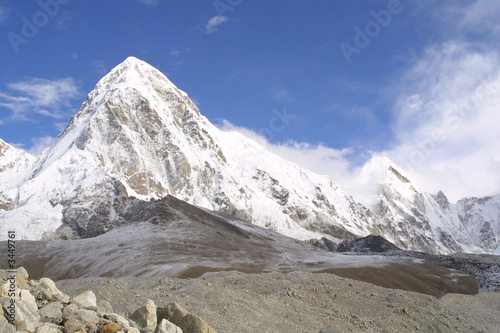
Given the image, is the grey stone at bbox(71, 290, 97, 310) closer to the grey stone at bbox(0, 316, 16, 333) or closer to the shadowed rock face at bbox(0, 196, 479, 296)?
the grey stone at bbox(0, 316, 16, 333)

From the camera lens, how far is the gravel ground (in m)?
20.1

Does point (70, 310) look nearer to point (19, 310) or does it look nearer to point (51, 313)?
point (51, 313)

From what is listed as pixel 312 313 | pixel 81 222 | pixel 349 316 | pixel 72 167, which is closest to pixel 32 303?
pixel 312 313

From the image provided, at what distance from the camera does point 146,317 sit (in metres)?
14.2

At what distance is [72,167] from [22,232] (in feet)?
152

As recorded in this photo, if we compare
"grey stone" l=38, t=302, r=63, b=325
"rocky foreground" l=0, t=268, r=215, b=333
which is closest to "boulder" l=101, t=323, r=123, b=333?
"rocky foreground" l=0, t=268, r=215, b=333

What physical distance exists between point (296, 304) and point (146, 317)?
12.1 m

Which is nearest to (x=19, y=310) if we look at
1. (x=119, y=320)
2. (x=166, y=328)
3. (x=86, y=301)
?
(x=119, y=320)

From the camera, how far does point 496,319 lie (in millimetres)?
37312

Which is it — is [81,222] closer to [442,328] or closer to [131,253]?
[131,253]

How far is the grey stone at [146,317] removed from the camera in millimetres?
14047

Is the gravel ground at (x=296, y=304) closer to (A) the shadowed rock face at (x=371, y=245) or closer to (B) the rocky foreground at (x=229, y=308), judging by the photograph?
(B) the rocky foreground at (x=229, y=308)

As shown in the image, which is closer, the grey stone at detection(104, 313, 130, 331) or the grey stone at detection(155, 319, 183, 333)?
the grey stone at detection(104, 313, 130, 331)

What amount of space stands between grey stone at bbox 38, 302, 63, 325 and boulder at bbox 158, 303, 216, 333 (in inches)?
159
